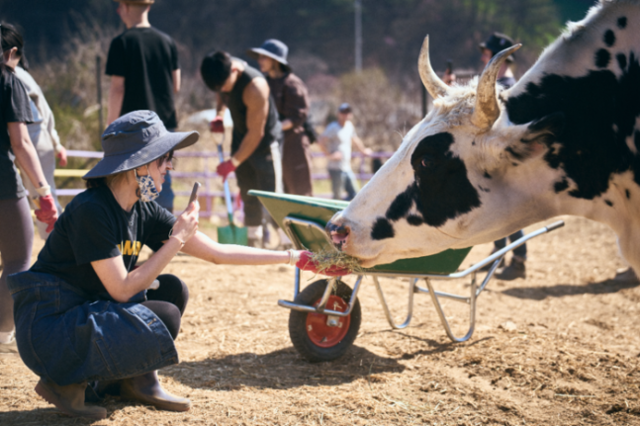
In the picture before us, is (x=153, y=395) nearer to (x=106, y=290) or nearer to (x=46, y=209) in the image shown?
(x=106, y=290)

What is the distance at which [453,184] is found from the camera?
228cm

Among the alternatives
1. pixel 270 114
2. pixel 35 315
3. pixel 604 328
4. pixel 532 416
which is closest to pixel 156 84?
pixel 270 114

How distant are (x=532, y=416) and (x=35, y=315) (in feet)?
6.91

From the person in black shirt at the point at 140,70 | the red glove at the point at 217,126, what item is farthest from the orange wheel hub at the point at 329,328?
the red glove at the point at 217,126

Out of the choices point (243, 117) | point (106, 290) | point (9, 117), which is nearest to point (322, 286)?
point (106, 290)

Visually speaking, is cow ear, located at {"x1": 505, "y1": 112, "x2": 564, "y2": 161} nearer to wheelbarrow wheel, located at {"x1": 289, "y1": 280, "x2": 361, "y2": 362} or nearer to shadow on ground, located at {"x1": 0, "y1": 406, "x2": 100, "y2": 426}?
wheelbarrow wheel, located at {"x1": 289, "y1": 280, "x2": 361, "y2": 362}

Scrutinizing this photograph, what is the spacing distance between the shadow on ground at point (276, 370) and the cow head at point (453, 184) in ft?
2.74

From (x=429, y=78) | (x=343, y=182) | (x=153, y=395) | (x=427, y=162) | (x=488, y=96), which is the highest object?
(x=429, y=78)

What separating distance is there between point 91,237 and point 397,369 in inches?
68.5

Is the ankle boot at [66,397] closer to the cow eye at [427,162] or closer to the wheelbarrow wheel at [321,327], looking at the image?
the wheelbarrow wheel at [321,327]

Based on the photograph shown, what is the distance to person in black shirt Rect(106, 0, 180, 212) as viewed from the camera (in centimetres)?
417

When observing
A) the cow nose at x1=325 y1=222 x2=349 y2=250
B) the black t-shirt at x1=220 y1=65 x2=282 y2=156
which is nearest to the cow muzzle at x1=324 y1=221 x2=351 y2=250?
the cow nose at x1=325 y1=222 x2=349 y2=250

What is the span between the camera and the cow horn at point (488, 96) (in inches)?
77.6

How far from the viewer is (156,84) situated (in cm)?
434
